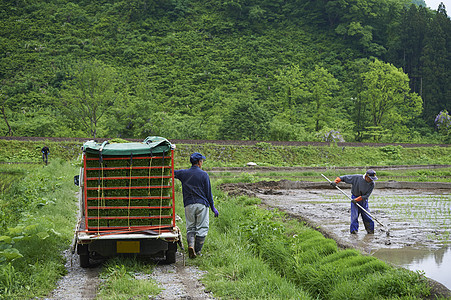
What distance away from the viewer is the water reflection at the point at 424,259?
23.6 ft

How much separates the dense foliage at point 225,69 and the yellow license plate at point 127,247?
3401cm

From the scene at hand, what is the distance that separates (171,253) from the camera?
7.57 meters

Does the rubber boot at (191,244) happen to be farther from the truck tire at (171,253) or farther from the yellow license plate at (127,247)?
the yellow license plate at (127,247)

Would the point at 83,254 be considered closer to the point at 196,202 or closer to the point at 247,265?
the point at 196,202

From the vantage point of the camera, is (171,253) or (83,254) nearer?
(83,254)

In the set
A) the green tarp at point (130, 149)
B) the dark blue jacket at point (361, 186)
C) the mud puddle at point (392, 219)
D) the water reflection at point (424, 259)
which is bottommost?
the mud puddle at point (392, 219)

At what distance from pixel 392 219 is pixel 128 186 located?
8.03m

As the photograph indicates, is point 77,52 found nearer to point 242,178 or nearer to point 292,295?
point 242,178

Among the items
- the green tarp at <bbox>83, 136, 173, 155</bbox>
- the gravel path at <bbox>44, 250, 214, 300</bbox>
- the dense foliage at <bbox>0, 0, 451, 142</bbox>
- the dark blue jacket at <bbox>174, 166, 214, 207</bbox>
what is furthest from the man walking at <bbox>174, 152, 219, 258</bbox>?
the dense foliage at <bbox>0, 0, 451, 142</bbox>

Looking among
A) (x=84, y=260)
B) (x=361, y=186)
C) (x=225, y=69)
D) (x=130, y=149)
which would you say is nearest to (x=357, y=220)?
(x=361, y=186)

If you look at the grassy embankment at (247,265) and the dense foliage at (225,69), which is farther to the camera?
the dense foliage at (225,69)

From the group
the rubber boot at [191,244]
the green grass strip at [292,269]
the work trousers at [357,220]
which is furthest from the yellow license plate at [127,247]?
the work trousers at [357,220]

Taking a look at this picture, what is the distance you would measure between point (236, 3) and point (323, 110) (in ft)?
139

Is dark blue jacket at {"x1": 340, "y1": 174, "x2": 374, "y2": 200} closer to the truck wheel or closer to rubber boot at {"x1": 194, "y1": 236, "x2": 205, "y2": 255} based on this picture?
rubber boot at {"x1": 194, "y1": 236, "x2": 205, "y2": 255}
